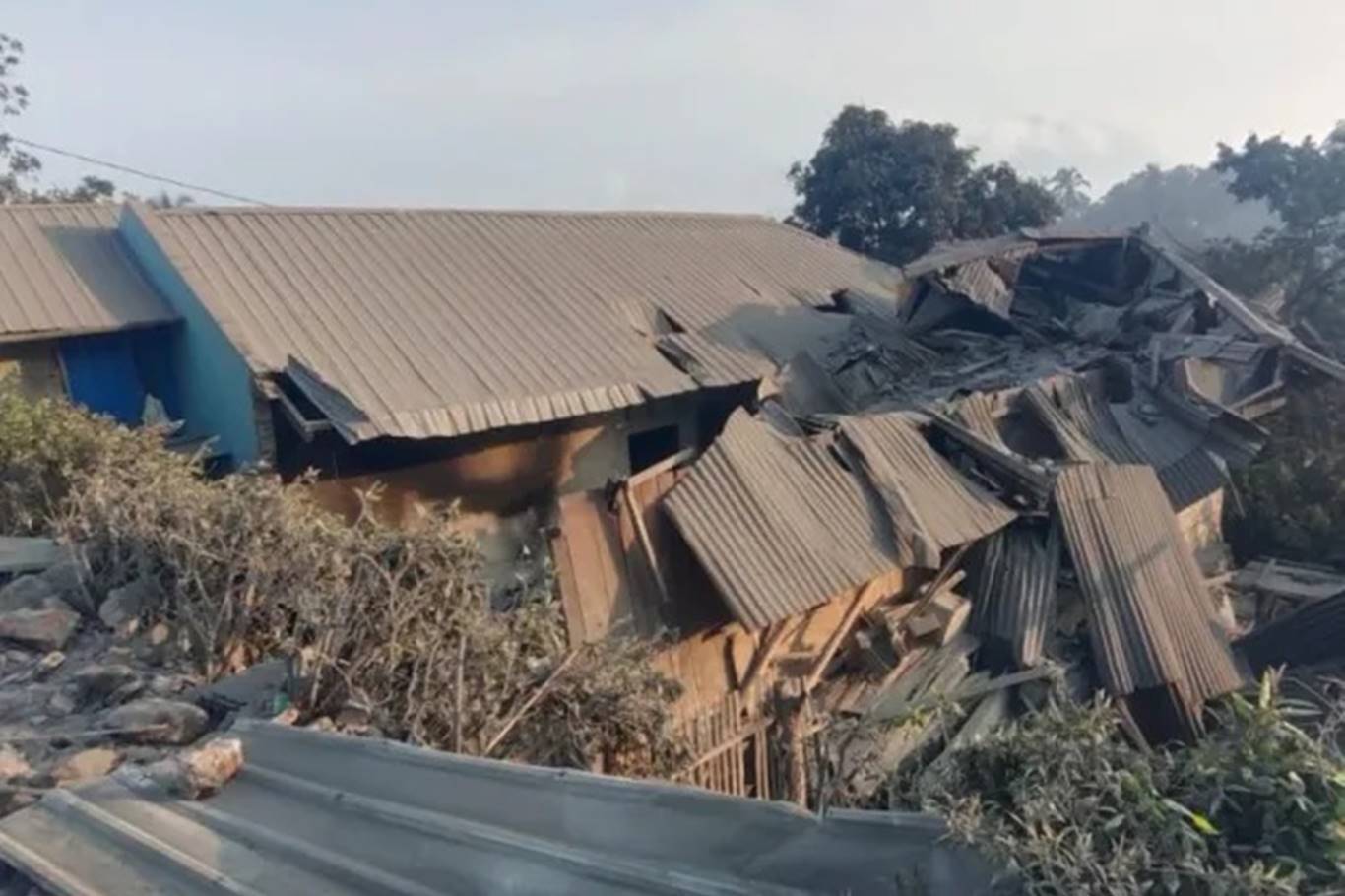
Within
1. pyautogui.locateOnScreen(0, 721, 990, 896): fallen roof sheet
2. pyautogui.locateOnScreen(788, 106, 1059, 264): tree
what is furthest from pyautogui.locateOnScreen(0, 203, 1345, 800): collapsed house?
pyautogui.locateOnScreen(788, 106, 1059, 264): tree

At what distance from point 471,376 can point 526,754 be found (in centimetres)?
577

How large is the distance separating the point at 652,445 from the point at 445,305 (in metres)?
2.72

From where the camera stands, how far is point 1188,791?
242 cm

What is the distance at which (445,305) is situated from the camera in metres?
10.9

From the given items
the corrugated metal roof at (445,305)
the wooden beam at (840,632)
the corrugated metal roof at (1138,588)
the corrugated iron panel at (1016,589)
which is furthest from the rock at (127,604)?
the corrugated metal roof at (1138,588)

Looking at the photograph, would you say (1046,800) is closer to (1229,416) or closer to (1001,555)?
(1001,555)

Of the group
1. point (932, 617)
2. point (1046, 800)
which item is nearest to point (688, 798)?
point (1046, 800)

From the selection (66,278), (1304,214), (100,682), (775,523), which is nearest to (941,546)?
(775,523)

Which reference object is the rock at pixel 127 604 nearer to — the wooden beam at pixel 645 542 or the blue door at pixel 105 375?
the wooden beam at pixel 645 542

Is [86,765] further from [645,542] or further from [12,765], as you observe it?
[645,542]

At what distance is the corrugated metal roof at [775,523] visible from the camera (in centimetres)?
702

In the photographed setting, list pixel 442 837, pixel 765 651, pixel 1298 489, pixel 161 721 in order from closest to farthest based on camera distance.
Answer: pixel 442 837 < pixel 161 721 < pixel 765 651 < pixel 1298 489

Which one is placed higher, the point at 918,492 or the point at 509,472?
the point at 509,472

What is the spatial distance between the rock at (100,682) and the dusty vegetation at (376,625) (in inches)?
11.3
